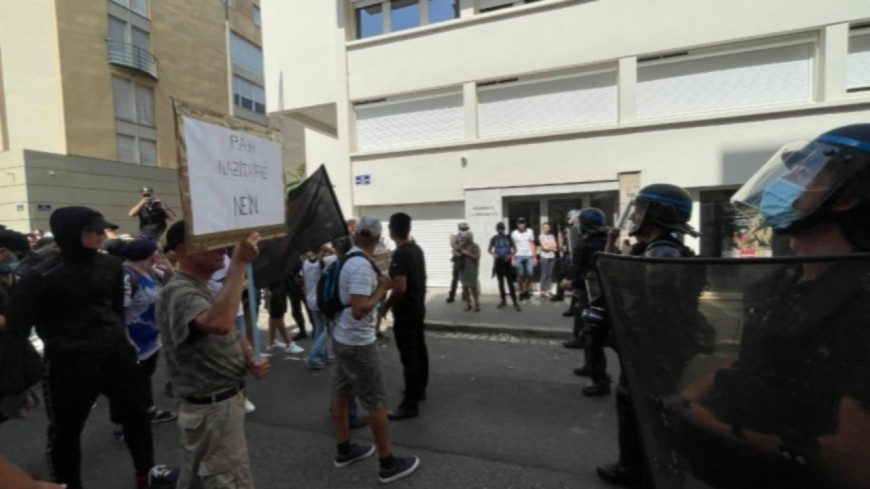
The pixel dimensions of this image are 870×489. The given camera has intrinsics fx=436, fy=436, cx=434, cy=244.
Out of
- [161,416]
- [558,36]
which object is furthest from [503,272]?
[161,416]

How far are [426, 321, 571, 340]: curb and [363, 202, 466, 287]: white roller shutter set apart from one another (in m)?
3.45

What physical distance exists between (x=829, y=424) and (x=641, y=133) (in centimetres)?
960

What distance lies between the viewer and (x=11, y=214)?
16.2 m

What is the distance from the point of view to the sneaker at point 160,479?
3.06m

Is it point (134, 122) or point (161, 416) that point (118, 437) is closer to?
point (161, 416)

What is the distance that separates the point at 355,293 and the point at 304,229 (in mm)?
922

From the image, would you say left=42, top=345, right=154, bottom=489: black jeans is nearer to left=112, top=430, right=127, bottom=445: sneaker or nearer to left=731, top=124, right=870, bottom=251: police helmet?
left=112, top=430, right=127, bottom=445: sneaker

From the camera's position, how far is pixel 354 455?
11.2ft

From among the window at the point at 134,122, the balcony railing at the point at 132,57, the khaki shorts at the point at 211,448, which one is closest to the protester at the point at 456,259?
the khaki shorts at the point at 211,448

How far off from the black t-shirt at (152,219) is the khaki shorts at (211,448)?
265 inches

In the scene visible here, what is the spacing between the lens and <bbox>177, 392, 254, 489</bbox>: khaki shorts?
2.12 m

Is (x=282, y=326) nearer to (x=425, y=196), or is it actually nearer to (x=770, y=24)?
(x=425, y=196)

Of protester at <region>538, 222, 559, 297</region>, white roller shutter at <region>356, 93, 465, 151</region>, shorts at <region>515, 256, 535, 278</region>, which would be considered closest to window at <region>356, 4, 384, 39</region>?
white roller shutter at <region>356, 93, 465, 151</region>

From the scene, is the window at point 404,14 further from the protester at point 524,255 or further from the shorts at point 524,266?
the shorts at point 524,266
